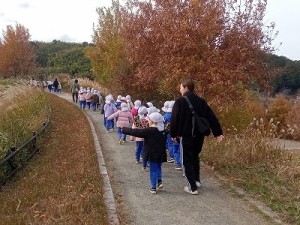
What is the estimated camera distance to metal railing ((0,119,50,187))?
332 inches

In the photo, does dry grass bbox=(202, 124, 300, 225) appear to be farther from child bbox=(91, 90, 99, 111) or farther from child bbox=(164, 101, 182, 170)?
child bbox=(91, 90, 99, 111)

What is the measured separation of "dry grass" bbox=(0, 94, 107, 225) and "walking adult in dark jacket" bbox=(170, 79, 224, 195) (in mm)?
1575

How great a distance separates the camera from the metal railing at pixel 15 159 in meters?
8.43

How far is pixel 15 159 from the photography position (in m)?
9.35

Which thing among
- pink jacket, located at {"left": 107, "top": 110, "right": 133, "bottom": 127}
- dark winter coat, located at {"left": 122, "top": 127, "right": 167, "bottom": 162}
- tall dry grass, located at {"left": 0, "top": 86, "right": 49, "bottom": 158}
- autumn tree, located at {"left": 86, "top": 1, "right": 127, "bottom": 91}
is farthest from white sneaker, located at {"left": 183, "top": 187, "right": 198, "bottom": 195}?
autumn tree, located at {"left": 86, "top": 1, "right": 127, "bottom": 91}

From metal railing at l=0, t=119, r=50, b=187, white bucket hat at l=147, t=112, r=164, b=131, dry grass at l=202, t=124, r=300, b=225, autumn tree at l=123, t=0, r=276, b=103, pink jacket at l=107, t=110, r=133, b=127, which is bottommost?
metal railing at l=0, t=119, r=50, b=187

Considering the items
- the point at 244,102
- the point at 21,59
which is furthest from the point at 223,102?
the point at 21,59

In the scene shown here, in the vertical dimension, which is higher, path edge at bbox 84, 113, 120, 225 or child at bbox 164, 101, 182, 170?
child at bbox 164, 101, 182, 170

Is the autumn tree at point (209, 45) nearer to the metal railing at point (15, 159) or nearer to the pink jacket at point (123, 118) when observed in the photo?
the pink jacket at point (123, 118)

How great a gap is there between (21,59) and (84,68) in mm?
15705

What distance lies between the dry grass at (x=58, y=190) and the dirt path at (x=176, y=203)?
457mm

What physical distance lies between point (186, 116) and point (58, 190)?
2.58 m

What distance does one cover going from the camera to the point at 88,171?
812 cm

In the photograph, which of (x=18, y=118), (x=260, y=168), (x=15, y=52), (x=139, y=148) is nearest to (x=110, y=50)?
(x=18, y=118)
